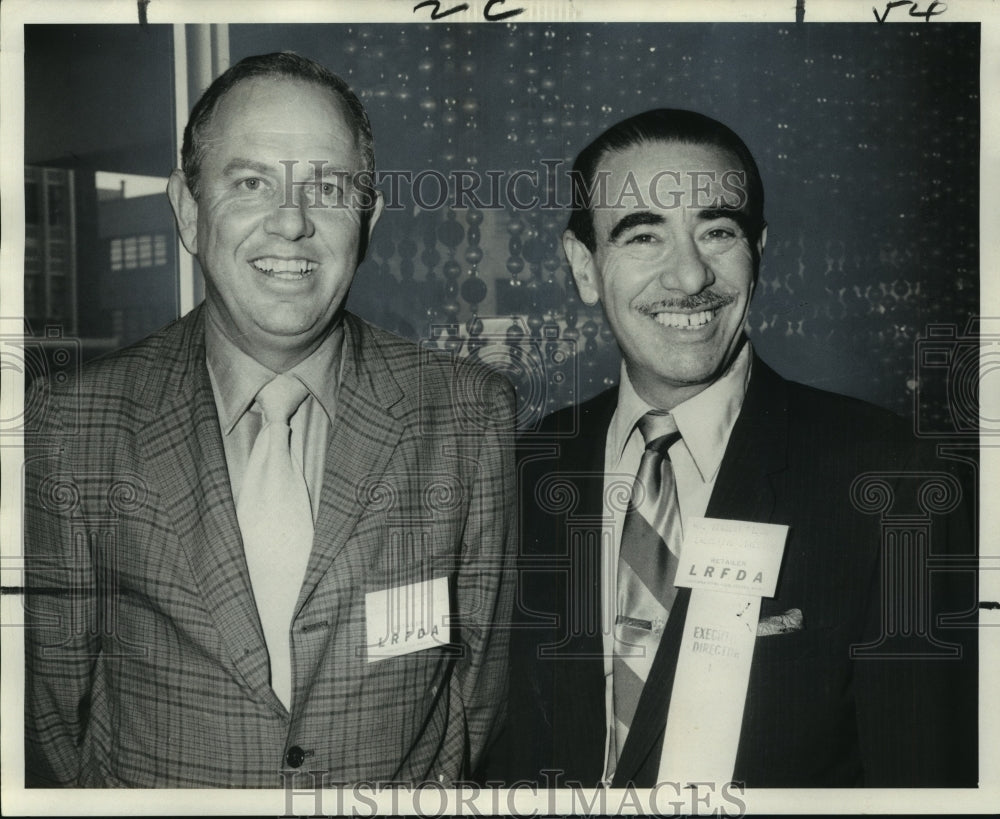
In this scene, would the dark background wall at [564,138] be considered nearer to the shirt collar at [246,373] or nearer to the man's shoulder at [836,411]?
the man's shoulder at [836,411]

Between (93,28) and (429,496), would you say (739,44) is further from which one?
(93,28)

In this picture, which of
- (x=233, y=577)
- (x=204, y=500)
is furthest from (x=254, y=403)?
(x=233, y=577)

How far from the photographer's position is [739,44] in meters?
2.17

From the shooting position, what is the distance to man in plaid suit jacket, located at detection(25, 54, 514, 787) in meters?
2.09

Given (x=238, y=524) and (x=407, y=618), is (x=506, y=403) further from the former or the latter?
(x=238, y=524)

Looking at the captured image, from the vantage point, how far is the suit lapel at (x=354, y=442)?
211 centimetres

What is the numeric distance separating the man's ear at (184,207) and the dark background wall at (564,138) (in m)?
0.06

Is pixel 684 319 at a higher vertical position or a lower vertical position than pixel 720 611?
higher

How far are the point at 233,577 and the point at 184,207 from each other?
810 millimetres

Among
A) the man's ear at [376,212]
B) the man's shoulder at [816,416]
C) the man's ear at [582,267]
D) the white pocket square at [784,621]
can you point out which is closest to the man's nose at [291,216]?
the man's ear at [376,212]

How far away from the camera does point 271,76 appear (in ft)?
6.90

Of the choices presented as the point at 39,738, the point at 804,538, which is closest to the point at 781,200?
the point at 804,538
